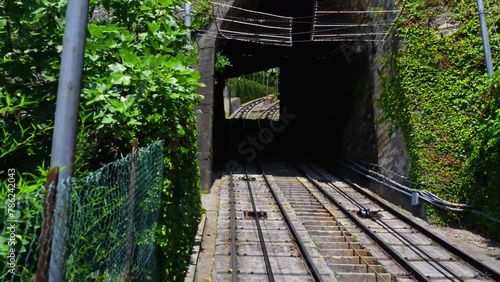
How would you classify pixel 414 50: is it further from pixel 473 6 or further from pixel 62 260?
pixel 62 260

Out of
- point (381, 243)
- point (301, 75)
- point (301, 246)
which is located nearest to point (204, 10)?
point (301, 246)

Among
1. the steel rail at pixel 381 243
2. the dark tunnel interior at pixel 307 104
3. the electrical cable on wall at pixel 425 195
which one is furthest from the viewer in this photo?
the dark tunnel interior at pixel 307 104

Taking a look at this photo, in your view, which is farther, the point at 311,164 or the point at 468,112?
the point at 311,164

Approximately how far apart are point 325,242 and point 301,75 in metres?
19.4

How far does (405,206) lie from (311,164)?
9.09 m

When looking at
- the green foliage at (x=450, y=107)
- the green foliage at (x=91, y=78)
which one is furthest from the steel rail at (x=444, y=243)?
the green foliage at (x=91, y=78)

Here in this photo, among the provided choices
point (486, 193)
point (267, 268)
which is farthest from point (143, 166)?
point (486, 193)

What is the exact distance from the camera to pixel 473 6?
11539 millimetres

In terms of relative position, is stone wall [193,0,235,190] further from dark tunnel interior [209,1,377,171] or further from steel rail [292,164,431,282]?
steel rail [292,164,431,282]

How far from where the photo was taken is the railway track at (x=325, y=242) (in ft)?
24.2

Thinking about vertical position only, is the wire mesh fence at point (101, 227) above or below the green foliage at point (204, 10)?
below

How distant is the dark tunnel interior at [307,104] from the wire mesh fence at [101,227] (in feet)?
36.0

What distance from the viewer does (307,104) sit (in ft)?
89.7

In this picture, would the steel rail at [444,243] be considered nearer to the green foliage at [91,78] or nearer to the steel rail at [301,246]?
the steel rail at [301,246]
